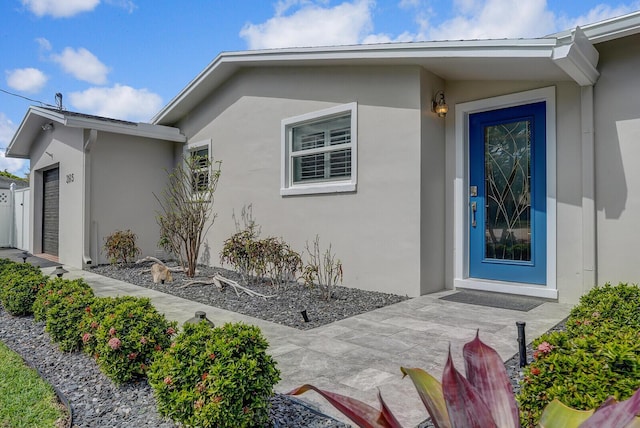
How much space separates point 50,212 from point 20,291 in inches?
→ 280

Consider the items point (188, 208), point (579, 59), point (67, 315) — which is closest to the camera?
point (67, 315)

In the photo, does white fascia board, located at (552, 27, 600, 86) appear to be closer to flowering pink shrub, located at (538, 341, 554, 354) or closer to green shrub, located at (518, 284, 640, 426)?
green shrub, located at (518, 284, 640, 426)

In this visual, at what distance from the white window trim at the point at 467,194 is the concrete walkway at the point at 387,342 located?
0.49 meters

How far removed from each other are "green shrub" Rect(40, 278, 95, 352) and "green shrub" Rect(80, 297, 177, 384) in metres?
0.25

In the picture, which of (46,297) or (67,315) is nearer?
(67,315)

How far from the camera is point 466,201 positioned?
5.75 m

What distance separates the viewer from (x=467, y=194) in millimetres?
5750

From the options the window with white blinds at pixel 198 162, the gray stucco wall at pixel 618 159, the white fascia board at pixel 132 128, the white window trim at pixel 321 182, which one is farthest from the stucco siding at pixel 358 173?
the gray stucco wall at pixel 618 159

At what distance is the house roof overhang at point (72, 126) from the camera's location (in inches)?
Answer: 319

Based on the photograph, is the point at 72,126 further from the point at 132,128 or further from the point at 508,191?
the point at 508,191

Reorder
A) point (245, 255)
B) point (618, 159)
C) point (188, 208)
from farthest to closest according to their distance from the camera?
point (188, 208) < point (245, 255) < point (618, 159)

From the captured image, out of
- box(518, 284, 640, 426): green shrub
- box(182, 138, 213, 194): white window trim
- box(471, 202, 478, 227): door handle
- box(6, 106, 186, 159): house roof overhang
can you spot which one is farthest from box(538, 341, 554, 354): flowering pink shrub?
box(6, 106, 186, 159): house roof overhang

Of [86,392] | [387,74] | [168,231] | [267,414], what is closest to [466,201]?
[387,74]

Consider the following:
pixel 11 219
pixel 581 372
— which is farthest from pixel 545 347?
pixel 11 219
